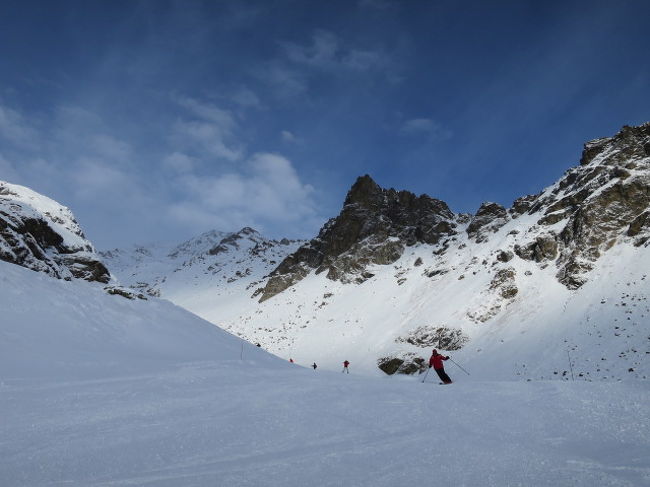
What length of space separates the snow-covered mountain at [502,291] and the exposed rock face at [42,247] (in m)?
27.7

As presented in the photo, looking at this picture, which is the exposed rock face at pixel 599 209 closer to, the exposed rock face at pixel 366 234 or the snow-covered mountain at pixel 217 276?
the exposed rock face at pixel 366 234

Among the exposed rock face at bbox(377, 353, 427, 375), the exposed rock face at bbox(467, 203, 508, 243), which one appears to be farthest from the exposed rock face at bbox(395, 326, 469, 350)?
the exposed rock face at bbox(467, 203, 508, 243)

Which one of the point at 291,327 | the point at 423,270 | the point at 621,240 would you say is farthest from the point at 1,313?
the point at 423,270

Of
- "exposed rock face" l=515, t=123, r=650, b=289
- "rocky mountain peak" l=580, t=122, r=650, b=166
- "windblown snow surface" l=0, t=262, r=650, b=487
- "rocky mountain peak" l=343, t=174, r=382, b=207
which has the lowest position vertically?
"windblown snow surface" l=0, t=262, r=650, b=487

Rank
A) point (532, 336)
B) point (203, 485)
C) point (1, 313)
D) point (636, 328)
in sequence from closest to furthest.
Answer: point (203, 485) < point (1, 313) < point (636, 328) < point (532, 336)

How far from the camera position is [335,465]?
181 inches

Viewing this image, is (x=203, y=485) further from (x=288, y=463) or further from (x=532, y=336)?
(x=532, y=336)

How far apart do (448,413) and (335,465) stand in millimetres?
2962

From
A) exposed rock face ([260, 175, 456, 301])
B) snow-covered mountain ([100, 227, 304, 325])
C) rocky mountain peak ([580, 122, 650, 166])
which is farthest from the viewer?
snow-covered mountain ([100, 227, 304, 325])

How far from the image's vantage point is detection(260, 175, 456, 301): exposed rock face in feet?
247

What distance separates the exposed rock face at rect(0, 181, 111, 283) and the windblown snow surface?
9.34 m

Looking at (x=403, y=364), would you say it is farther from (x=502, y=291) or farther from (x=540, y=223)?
(x=540, y=223)

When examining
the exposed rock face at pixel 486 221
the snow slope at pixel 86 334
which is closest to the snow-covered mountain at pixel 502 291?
the exposed rock face at pixel 486 221

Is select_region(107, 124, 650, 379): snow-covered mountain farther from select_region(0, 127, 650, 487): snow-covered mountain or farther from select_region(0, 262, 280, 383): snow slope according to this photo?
select_region(0, 262, 280, 383): snow slope
